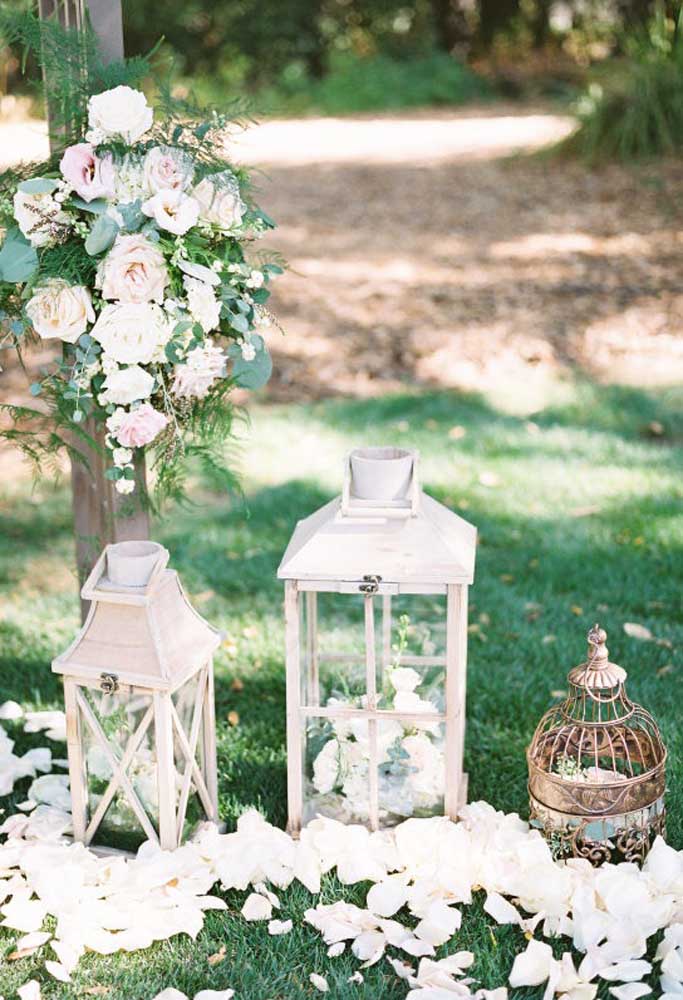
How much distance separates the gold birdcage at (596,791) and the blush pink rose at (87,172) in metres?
1.29

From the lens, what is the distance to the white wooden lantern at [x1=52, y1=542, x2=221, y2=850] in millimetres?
2363

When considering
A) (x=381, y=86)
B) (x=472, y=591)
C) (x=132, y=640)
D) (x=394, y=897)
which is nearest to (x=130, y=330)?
(x=132, y=640)

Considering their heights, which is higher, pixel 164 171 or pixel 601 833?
pixel 164 171

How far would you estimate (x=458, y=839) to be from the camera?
245 cm

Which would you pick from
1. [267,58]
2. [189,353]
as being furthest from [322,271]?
[267,58]

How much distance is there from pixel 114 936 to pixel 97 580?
68cm

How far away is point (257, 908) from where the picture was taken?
2338mm

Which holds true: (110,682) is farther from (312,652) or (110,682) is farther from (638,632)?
(638,632)

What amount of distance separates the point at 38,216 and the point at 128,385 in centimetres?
37

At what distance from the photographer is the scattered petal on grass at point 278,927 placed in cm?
228

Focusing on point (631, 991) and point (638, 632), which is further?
point (638, 632)

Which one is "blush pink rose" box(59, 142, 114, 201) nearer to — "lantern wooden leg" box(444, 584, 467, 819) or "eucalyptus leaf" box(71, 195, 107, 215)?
"eucalyptus leaf" box(71, 195, 107, 215)

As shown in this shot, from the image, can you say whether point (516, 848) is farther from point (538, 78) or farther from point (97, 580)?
point (538, 78)

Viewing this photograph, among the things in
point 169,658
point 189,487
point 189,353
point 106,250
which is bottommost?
point 189,487
